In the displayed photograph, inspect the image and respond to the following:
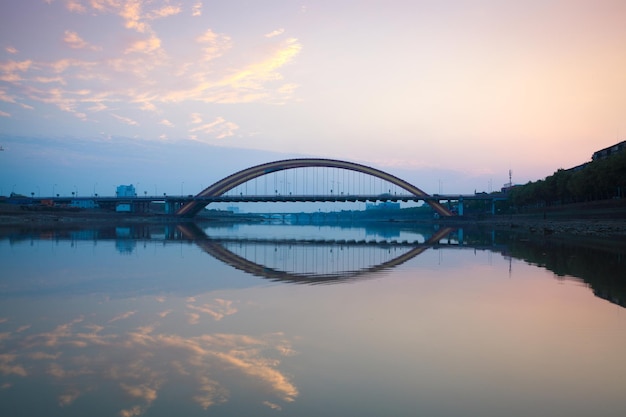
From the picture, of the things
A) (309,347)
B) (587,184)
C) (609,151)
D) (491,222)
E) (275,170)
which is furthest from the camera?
(275,170)

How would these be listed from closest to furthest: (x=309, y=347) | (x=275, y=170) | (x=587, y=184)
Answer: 1. (x=309, y=347)
2. (x=587, y=184)
3. (x=275, y=170)

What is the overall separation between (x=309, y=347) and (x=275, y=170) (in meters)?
85.0

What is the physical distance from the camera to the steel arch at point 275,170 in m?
87.4

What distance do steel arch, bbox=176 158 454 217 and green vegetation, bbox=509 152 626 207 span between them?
26455mm

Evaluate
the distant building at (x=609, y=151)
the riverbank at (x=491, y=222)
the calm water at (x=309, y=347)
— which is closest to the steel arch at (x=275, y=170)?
the riverbank at (x=491, y=222)

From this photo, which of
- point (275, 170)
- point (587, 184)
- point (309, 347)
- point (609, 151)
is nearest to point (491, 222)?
point (609, 151)

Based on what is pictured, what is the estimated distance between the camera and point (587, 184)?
144 ft

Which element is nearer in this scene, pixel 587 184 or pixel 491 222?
pixel 587 184

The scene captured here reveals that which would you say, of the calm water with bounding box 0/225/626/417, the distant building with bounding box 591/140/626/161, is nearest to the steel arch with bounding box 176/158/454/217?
the distant building with bounding box 591/140/626/161

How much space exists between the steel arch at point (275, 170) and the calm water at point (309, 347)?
75825mm

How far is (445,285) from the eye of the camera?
470 inches

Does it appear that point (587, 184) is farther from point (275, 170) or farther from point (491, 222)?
point (275, 170)

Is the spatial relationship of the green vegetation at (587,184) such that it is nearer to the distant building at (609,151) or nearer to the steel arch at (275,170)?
the distant building at (609,151)

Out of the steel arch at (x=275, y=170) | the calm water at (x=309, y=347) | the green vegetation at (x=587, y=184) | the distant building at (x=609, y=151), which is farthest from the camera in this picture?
the steel arch at (x=275, y=170)
